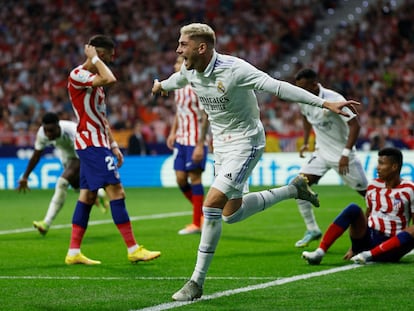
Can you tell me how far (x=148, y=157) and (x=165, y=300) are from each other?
1750cm

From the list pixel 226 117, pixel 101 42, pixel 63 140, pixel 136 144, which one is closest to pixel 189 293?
pixel 226 117

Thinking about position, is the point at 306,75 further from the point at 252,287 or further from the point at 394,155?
the point at 252,287

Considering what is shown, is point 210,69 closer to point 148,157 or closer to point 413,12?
point 148,157

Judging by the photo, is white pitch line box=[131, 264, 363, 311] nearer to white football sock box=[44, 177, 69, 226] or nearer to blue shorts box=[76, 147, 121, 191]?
blue shorts box=[76, 147, 121, 191]

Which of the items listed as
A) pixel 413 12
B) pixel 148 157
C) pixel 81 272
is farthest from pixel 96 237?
pixel 413 12

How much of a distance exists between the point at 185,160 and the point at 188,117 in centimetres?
62

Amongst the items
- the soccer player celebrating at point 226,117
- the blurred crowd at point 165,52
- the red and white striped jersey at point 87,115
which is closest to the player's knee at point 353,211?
the soccer player celebrating at point 226,117

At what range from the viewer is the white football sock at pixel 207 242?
23.9ft

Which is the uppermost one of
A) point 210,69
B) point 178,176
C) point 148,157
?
point 210,69

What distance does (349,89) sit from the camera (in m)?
29.9

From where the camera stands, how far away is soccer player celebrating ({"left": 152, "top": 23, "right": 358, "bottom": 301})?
7297 mm

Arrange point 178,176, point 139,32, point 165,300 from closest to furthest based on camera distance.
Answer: point 165,300 < point 178,176 < point 139,32

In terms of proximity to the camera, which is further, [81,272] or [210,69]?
[81,272]

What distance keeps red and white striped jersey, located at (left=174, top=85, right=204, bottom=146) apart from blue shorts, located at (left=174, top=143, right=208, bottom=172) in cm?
7
